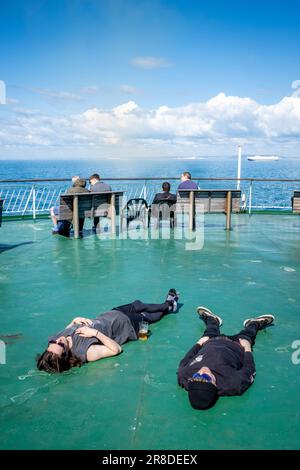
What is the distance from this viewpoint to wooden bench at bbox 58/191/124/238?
877cm

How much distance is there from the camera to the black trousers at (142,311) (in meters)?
4.24

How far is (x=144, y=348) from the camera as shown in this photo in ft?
12.8

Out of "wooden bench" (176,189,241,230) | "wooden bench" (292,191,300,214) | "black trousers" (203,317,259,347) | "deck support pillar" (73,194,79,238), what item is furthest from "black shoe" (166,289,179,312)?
"wooden bench" (292,191,300,214)

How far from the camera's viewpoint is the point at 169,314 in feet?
15.7

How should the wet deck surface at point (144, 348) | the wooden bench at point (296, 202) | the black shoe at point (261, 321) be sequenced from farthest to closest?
the wooden bench at point (296, 202)
the black shoe at point (261, 321)
the wet deck surface at point (144, 348)

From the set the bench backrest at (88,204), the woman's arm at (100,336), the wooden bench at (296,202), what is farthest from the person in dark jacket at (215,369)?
the wooden bench at (296,202)

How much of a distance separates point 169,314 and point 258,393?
5.82ft

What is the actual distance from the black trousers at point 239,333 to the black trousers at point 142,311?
598 mm

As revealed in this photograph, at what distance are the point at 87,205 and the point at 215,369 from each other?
6.57 meters

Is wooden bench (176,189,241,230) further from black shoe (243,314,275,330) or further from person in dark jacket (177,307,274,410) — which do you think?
person in dark jacket (177,307,274,410)

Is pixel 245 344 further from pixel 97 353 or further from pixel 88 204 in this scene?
pixel 88 204

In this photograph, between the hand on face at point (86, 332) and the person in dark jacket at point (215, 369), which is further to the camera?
the hand on face at point (86, 332)

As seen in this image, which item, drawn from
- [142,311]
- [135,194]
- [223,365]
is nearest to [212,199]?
[142,311]

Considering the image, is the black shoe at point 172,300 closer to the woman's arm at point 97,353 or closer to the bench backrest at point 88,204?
the woman's arm at point 97,353
